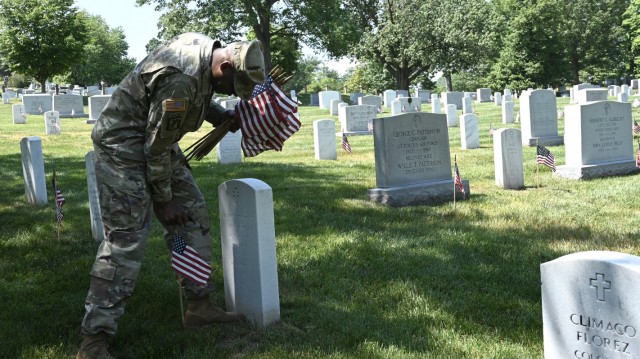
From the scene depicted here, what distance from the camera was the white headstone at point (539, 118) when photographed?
1649 cm

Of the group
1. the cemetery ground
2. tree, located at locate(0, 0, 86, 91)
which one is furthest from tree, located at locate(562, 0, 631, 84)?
the cemetery ground

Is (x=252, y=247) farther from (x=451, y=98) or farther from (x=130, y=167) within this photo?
(x=451, y=98)

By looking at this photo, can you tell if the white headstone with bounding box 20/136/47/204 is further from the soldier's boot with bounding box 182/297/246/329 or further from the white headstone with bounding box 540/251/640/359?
the white headstone with bounding box 540/251/640/359

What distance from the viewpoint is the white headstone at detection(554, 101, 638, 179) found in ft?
37.0

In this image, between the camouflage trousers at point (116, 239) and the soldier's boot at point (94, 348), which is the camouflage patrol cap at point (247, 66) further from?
the soldier's boot at point (94, 348)

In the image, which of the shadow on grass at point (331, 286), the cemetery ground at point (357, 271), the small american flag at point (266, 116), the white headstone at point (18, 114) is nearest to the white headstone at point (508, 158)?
the cemetery ground at point (357, 271)

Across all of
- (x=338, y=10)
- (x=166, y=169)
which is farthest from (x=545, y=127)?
(x=338, y=10)

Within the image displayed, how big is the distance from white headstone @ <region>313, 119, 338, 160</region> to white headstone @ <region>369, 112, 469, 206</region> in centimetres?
473

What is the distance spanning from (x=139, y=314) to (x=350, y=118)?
17395 millimetres

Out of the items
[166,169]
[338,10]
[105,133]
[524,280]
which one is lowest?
[524,280]

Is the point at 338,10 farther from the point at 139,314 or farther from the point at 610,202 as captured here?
Answer: the point at 139,314

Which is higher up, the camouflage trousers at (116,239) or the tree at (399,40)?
the tree at (399,40)

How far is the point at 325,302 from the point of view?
498cm

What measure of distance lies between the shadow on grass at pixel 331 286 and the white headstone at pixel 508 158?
1.95 metres
